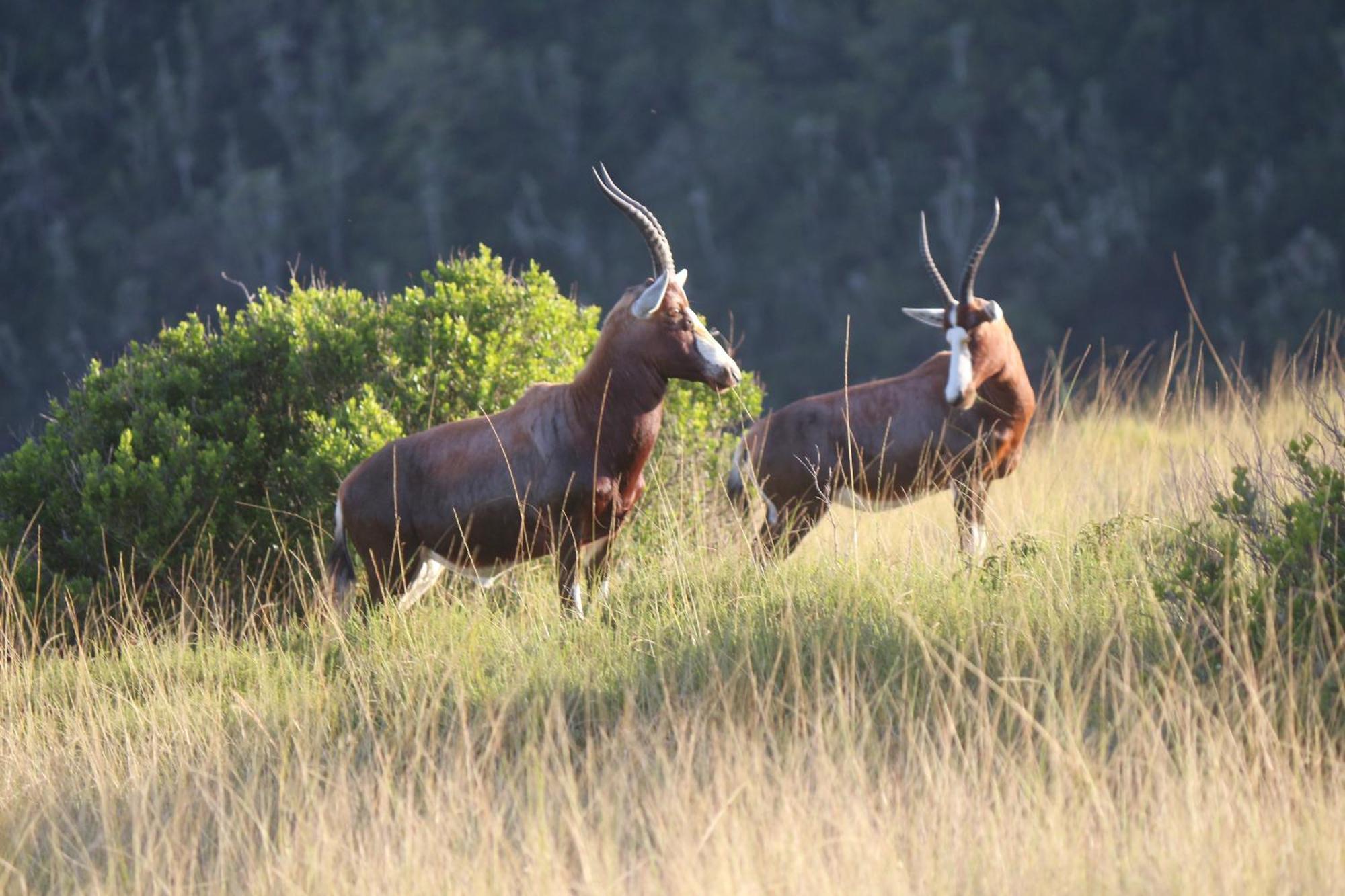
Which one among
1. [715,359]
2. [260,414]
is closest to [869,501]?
[715,359]

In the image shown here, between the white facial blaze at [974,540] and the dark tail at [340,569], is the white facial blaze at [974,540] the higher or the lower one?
the lower one

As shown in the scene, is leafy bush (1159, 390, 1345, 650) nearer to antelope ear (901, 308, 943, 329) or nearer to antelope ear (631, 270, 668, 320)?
antelope ear (631, 270, 668, 320)

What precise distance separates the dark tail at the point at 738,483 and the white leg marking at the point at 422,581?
2.02 meters

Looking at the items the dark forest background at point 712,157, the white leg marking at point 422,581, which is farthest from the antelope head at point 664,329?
the dark forest background at point 712,157

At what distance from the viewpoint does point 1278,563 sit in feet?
15.7

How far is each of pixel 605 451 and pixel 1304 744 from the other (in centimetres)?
263

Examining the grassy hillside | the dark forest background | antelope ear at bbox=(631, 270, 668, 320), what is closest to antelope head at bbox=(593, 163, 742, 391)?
antelope ear at bbox=(631, 270, 668, 320)

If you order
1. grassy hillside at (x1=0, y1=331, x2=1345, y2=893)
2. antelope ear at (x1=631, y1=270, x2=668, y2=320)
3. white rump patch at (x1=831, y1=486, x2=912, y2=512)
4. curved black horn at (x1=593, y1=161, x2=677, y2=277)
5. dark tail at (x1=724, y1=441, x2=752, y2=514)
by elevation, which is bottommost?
grassy hillside at (x1=0, y1=331, x2=1345, y2=893)

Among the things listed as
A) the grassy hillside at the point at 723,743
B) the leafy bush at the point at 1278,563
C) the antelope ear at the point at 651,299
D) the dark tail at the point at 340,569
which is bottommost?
the grassy hillside at the point at 723,743

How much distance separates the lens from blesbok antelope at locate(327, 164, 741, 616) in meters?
5.78

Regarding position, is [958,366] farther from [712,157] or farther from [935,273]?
[712,157]

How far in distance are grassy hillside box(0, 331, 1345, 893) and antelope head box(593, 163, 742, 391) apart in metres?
0.77

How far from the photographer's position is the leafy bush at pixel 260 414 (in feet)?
24.4

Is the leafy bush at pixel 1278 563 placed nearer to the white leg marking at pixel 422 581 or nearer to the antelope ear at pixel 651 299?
the antelope ear at pixel 651 299
